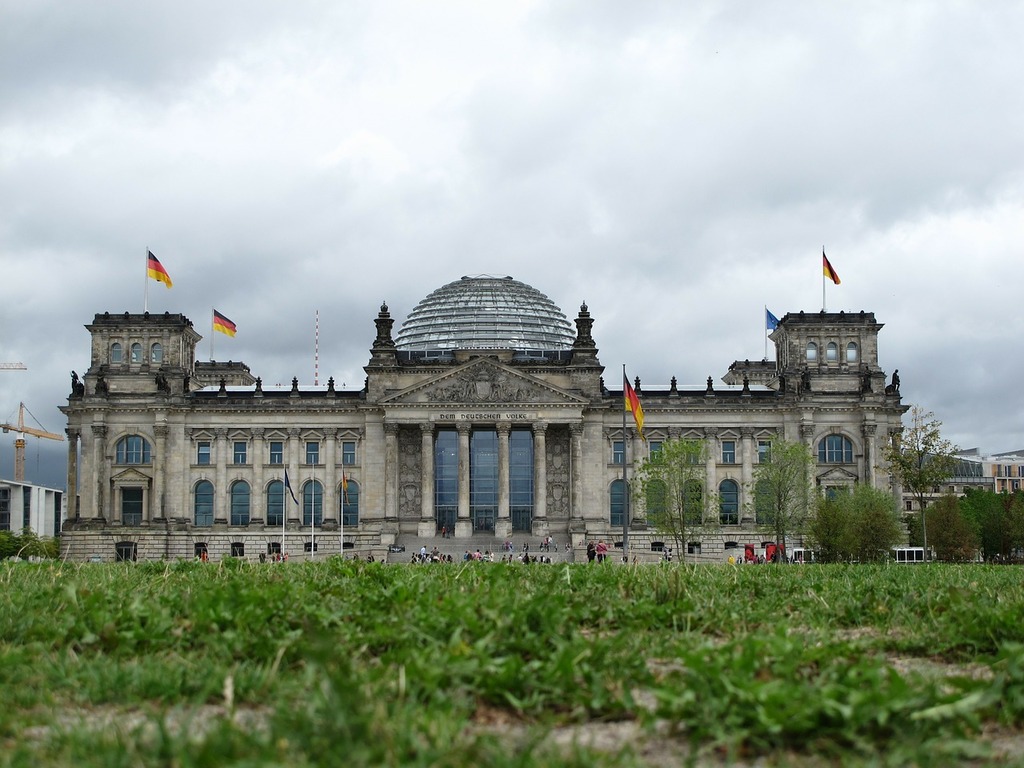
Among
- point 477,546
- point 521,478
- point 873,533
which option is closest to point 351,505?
point 477,546

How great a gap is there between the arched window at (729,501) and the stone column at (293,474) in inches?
1484

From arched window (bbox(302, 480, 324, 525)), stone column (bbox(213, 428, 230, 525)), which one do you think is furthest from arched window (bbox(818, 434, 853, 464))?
stone column (bbox(213, 428, 230, 525))

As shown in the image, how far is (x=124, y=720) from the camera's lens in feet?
31.1

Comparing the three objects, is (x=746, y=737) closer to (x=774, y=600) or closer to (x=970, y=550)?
(x=774, y=600)

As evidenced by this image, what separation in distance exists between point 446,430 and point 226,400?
20111mm

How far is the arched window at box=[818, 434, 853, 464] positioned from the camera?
109 m

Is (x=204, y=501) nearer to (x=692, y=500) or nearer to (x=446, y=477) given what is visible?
(x=446, y=477)

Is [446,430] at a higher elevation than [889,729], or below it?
higher

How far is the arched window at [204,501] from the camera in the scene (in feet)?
358

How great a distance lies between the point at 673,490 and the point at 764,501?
31.1ft

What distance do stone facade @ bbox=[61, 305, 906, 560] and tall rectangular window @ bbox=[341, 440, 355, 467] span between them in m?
0.13

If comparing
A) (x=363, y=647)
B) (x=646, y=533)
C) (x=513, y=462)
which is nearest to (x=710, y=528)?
(x=646, y=533)

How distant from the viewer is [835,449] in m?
110

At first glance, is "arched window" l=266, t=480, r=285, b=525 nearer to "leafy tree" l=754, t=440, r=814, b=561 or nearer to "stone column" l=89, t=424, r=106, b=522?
"stone column" l=89, t=424, r=106, b=522
